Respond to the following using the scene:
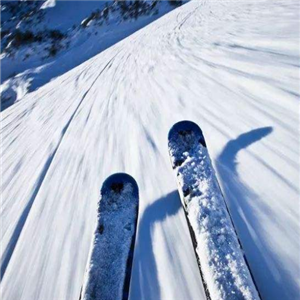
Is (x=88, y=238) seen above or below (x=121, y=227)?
below

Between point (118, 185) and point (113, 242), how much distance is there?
19.9 inches

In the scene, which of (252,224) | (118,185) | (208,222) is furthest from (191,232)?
(118,185)

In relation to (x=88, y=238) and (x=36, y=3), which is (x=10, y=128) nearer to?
(x=88, y=238)

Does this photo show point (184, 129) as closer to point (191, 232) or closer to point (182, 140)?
point (182, 140)

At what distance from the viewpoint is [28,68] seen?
1902 cm

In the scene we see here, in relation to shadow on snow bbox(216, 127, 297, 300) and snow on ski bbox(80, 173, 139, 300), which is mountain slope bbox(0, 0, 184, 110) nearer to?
snow on ski bbox(80, 173, 139, 300)

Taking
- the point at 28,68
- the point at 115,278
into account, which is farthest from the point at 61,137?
the point at 28,68

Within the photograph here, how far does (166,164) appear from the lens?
109 inches

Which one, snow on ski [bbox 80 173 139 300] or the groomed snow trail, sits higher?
snow on ski [bbox 80 173 139 300]

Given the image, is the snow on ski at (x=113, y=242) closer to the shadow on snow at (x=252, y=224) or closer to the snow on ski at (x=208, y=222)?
the snow on ski at (x=208, y=222)

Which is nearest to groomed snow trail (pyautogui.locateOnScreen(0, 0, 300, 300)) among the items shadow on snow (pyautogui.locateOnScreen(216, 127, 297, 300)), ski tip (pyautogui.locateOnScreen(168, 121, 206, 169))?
shadow on snow (pyautogui.locateOnScreen(216, 127, 297, 300))

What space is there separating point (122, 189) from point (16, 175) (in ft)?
7.80

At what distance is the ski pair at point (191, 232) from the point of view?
4.61 feet

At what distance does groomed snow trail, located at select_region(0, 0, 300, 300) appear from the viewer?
5.91ft
